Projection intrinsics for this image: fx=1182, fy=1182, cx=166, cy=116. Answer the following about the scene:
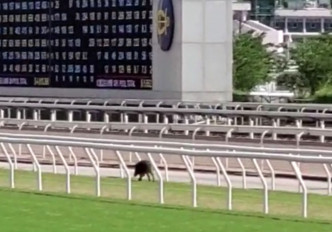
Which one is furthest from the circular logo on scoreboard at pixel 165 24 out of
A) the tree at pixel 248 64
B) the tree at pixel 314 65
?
the tree at pixel 248 64

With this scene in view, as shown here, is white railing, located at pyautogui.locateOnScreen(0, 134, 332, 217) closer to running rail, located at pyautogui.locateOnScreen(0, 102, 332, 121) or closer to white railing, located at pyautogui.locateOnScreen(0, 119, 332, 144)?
white railing, located at pyautogui.locateOnScreen(0, 119, 332, 144)

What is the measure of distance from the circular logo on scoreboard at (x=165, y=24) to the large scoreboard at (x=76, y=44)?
394 millimetres

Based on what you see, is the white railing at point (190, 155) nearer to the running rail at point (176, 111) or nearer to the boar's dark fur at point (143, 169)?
the boar's dark fur at point (143, 169)

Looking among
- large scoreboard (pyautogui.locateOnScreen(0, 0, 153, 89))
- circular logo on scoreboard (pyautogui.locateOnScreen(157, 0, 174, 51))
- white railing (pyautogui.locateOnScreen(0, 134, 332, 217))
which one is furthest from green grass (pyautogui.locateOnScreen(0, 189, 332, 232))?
large scoreboard (pyautogui.locateOnScreen(0, 0, 153, 89))

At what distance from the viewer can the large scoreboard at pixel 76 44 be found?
24.2 metres

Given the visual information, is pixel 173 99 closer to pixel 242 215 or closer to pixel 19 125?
pixel 19 125

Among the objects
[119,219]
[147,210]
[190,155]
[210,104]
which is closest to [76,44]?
[210,104]

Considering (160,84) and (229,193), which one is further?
(160,84)

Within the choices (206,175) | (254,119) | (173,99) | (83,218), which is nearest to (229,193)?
(83,218)

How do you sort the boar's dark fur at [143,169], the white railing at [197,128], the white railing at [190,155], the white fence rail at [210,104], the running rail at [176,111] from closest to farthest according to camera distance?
the white railing at [190,155] < the boar's dark fur at [143,169] < the white railing at [197,128] < the running rail at [176,111] < the white fence rail at [210,104]

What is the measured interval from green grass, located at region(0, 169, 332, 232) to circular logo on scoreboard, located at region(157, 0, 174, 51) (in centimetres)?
1084

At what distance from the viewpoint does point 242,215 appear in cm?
948

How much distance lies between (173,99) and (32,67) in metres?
4.06

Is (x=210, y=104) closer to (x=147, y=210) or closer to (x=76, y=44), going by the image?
(x=76, y=44)
